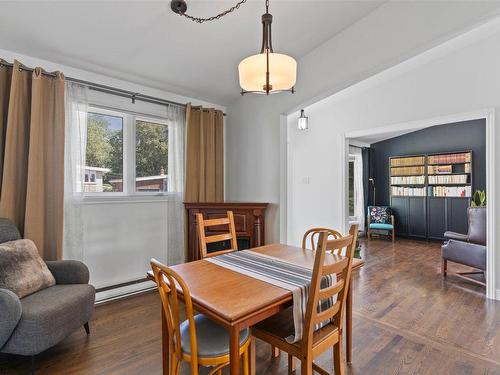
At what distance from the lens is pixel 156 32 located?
7.97 ft

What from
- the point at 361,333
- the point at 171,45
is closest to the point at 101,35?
the point at 171,45

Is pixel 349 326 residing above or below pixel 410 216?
below

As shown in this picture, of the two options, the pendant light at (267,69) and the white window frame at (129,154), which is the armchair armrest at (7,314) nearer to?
the white window frame at (129,154)

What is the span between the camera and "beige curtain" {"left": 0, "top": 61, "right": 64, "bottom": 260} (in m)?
2.35

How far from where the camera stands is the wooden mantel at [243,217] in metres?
3.33

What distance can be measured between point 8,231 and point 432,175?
287 inches

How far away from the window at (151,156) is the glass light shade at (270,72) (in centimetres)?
202

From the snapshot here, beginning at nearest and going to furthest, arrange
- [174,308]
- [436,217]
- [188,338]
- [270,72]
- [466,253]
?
1. [174,308]
2. [188,338]
3. [270,72]
4. [466,253]
5. [436,217]

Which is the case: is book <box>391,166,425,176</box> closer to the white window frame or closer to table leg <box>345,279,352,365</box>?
table leg <box>345,279,352,365</box>

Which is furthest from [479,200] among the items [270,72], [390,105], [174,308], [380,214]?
[174,308]

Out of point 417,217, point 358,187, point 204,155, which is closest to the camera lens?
point 204,155

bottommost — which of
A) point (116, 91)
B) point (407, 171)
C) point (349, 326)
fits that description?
point (349, 326)

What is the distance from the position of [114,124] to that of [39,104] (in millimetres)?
768

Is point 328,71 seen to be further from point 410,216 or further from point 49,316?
point 410,216
